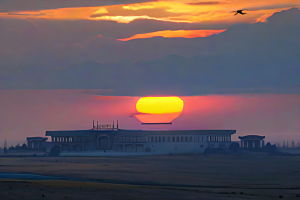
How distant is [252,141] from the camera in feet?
522

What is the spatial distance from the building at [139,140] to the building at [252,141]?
16.2 feet

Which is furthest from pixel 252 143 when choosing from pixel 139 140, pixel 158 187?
pixel 158 187

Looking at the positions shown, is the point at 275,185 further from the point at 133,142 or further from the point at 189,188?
the point at 133,142

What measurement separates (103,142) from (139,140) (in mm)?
12517

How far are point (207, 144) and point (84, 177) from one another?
101 metres

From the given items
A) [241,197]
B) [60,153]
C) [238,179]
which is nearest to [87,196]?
[241,197]

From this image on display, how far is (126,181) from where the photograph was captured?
5741 cm

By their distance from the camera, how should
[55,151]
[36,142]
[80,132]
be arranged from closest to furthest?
1. [55,151]
2. [80,132]
3. [36,142]

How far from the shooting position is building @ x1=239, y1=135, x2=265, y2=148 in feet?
518

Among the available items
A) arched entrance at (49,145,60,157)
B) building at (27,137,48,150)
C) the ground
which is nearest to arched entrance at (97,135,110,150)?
arched entrance at (49,145,60,157)

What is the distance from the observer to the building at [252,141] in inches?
6216

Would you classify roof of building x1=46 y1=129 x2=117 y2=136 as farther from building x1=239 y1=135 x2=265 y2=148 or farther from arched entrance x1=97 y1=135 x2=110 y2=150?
building x1=239 y1=135 x2=265 y2=148

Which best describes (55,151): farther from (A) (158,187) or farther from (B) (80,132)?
(A) (158,187)

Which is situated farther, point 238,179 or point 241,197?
point 238,179
